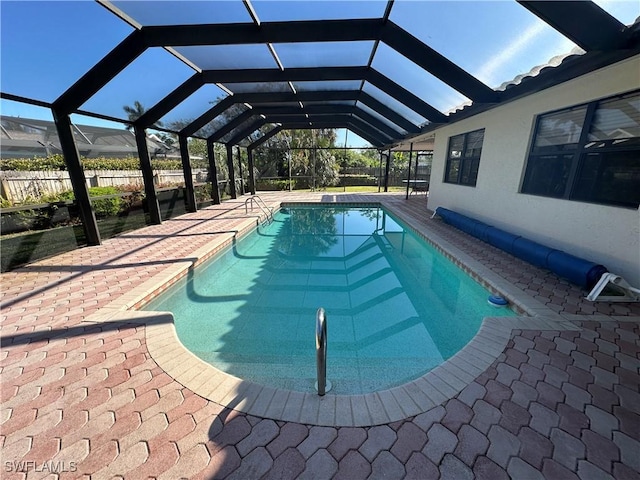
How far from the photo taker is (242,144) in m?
14.3

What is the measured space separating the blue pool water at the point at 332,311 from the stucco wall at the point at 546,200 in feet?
5.43

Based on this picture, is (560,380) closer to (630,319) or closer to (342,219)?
(630,319)

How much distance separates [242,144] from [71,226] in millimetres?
9883

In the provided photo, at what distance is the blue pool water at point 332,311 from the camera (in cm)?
293

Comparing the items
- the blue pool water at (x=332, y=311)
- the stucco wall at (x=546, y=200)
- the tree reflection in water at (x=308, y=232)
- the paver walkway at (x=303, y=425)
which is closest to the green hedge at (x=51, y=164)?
the blue pool water at (x=332, y=311)

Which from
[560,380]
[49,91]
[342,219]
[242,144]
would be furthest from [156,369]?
[242,144]

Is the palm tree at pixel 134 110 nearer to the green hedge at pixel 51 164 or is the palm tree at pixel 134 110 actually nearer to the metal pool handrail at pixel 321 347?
the green hedge at pixel 51 164

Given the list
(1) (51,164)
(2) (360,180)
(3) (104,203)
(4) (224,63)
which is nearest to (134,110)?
(3) (104,203)

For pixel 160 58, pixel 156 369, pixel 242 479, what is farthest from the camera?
pixel 160 58

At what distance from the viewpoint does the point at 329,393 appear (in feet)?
7.36

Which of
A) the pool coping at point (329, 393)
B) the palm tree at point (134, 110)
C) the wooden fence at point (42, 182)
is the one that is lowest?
the pool coping at point (329, 393)

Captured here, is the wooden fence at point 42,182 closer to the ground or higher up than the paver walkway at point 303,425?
higher up

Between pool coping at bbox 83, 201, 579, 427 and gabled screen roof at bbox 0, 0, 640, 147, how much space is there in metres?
3.30

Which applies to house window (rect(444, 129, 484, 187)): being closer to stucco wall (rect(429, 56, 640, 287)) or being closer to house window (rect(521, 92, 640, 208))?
stucco wall (rect(429, 56, 640, 287))
